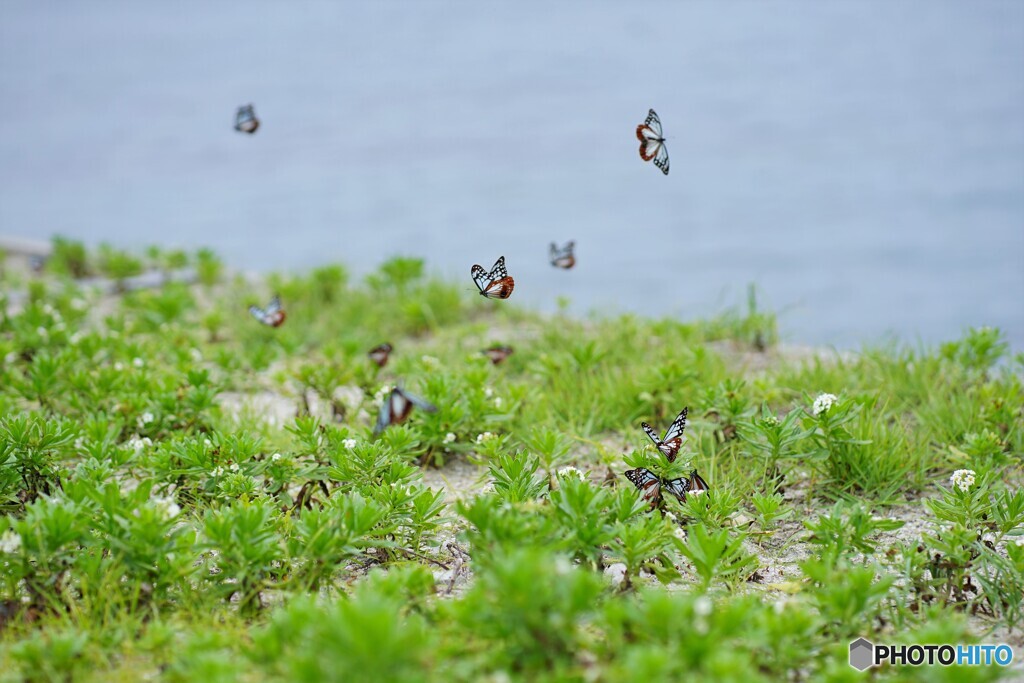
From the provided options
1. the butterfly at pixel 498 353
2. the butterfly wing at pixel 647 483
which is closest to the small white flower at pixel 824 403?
the butterfly wing at pixel 647 483

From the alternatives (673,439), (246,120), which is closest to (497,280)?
(673,439)

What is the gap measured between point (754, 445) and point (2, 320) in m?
5.65

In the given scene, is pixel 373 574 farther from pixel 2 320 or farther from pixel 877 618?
pixel 2 320

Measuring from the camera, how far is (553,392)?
5445mm

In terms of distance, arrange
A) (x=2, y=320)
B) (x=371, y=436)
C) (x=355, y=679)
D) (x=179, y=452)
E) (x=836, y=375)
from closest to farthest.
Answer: (x=355, y=679) → (x=179, y=452) → (x=371, y=436) → (x=836, y=375) → (x=2, y=320)

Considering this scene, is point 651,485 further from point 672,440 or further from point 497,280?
point 497,280

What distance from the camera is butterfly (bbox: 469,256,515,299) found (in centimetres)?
356

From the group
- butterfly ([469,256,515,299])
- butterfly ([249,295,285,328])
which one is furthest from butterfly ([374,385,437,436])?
butterfly ([249,295,285,328])

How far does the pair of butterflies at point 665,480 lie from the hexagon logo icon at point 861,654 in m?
0.88

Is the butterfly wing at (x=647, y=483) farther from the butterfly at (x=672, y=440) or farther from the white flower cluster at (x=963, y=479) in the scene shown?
the white flower cluster at (x=963, y=479)

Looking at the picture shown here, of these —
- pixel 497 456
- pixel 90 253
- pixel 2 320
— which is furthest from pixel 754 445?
pixel 90 253

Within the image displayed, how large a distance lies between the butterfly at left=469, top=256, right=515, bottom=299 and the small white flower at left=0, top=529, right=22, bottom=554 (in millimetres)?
1742

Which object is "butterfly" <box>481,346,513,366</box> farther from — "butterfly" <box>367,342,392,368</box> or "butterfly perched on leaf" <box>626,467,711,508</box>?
"butterfly perched on leaf" <box>626,467,711,508</box>

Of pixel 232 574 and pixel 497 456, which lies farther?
pixel 497 456
